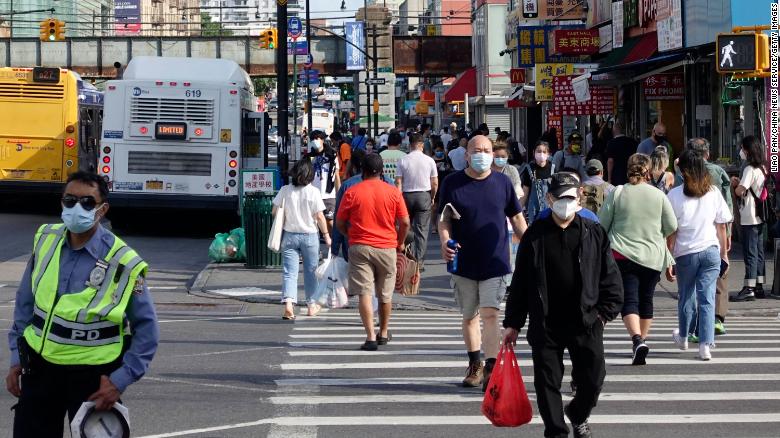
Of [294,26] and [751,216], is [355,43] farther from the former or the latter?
[751,216]

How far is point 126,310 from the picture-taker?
5.41m

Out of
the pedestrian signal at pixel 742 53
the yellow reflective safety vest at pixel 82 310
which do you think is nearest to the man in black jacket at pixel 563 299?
the yellow reflective safety vest at pixel 82 310

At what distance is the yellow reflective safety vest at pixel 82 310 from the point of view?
5.27 m

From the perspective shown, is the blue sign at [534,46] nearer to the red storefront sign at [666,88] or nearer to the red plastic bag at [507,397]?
the red storefront sign at [666,88]

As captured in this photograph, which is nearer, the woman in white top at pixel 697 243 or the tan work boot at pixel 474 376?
the tan work boot at pixel 474 376

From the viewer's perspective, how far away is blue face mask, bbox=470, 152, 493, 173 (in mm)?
9320

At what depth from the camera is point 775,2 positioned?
19797mm

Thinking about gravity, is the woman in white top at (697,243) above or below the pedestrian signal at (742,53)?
below

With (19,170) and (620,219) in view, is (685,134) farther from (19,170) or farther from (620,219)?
(620,219)

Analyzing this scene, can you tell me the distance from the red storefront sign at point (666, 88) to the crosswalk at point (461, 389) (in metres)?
13.0

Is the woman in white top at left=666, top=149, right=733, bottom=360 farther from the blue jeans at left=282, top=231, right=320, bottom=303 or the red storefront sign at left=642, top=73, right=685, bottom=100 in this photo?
the red storefront sign at left=642, top=73, right=685, bottom=100

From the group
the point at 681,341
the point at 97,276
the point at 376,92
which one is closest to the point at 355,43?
the point at 376,92

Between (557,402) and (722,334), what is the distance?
19.8ft

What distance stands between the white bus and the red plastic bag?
680 inches
